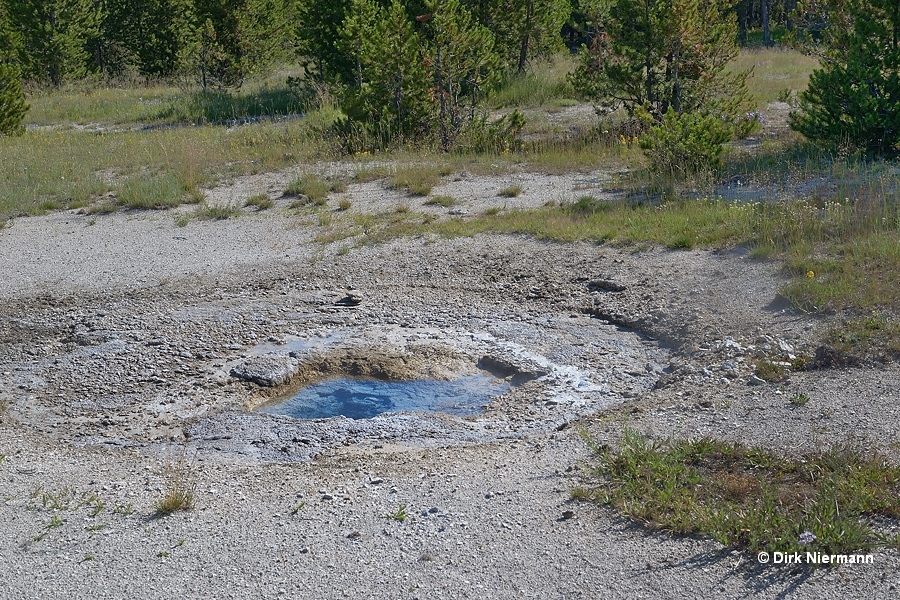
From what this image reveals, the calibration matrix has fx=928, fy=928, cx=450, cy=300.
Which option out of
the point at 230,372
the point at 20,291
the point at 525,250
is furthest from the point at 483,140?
the point at 230,372

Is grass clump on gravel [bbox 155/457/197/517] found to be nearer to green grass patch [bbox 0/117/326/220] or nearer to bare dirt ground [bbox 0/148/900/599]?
bare dirt ground [bbox 0/148/900/599]

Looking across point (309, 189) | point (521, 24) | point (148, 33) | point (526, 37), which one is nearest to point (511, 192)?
point (309, 189)

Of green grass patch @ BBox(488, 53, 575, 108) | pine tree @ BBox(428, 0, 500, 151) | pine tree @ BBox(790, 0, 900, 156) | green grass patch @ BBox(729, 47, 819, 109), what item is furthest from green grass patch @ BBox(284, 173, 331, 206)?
green grass patch @ BBox(729, 47, 819, 109)

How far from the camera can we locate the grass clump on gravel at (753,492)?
3880mm

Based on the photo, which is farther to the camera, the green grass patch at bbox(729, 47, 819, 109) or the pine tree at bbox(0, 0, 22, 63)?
the pine tree at bbox(0, 0, 22, 63)

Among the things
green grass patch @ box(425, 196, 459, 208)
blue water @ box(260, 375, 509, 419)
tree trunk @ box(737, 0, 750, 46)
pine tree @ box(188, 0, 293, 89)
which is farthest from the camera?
tree trunk @ box(737, 0, 750, 46)

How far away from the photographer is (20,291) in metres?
8.69

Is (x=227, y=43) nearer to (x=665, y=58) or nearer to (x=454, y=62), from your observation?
(x=454, y=62)

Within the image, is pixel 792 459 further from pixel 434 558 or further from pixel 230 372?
pixel 230 372

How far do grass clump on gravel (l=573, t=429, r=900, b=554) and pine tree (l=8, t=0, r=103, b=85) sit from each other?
2525 cm

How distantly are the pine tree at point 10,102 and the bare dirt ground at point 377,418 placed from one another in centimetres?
866

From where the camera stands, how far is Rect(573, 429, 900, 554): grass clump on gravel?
388cm

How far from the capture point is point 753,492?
14.2 ft

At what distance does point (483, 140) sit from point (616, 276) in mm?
6901
